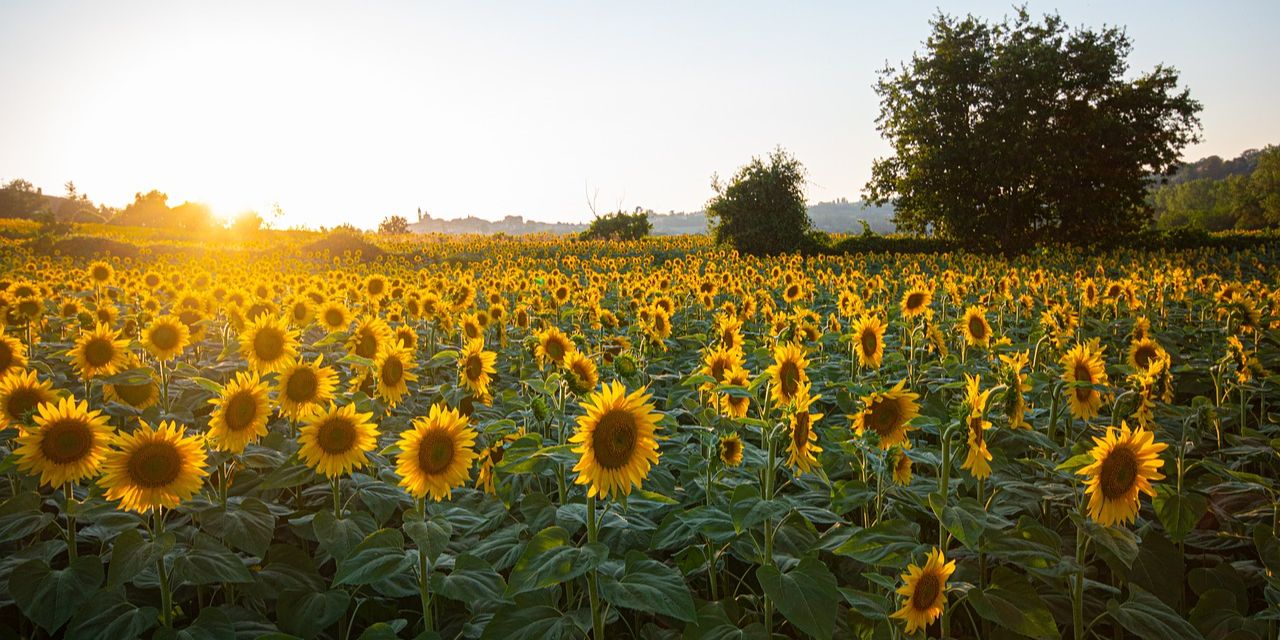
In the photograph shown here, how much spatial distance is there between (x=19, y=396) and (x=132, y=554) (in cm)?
127

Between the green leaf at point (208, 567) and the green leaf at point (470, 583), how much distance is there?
68cm

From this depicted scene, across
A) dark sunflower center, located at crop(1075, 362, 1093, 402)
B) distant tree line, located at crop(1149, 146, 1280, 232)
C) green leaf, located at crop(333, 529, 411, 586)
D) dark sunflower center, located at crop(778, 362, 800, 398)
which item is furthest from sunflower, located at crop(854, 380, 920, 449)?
distant tree line, located at crop(1149, 146, 1280, 232)

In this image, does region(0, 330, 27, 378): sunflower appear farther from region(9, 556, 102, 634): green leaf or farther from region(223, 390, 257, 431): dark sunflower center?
region(223, 390, 257, 431): dark sunflower center

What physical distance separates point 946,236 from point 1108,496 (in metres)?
29.9

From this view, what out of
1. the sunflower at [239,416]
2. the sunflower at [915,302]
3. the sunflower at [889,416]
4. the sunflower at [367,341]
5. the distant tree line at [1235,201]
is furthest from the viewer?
the distant tree line at [1235,201]

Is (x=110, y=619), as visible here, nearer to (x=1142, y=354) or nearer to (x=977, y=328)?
(x=977, y=328)

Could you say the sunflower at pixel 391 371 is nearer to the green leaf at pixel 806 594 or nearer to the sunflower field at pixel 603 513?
the sunflower field at pixel 603 513

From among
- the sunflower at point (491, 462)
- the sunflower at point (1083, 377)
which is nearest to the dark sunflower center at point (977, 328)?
the sunflower at point (1083, 377)

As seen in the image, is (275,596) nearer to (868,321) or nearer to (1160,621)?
(1160,621)

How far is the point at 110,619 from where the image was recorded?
2.52 meters

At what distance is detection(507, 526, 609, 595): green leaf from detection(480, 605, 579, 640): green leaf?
22 centimetres

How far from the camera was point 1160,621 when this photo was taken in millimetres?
2457

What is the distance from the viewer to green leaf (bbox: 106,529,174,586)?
2.36 meters

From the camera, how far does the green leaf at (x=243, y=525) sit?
8.44 feet
